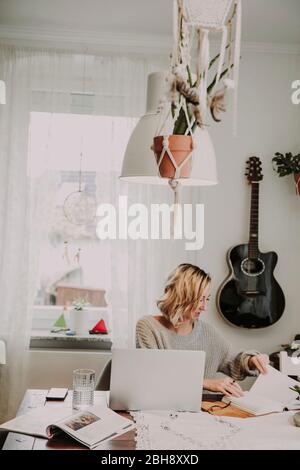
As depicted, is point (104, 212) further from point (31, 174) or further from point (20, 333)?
point (20, 333)

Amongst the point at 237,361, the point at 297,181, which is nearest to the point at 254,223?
the point at 297,181

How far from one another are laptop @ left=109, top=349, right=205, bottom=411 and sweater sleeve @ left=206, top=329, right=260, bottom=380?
50 cm

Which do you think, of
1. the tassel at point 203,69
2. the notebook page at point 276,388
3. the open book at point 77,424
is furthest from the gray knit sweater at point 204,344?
the tassel at point 203,69

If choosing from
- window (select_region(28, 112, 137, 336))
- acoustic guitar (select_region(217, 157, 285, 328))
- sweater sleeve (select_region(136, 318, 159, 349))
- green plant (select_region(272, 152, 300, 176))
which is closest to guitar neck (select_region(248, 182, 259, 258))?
acoustic guitar (select_region(217, 157, 285, 328))

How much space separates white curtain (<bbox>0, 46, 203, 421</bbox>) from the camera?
3.17m

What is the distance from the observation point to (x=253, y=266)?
324cm

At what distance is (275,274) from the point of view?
11.0 ft

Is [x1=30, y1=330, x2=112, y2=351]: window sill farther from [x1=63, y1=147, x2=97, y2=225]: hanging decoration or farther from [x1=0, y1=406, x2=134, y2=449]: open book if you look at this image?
[x1=0, y1=406, x2=134, y2=449]: open book

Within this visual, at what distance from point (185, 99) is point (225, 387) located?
3.88ft

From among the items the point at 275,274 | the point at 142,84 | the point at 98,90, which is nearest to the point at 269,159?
the point at 275,274

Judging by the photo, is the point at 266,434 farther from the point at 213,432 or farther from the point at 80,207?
the point at 80,207

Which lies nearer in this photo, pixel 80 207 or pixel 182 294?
pixel 182 294

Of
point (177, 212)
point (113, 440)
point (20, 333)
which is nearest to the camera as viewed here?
point (177, 212)
